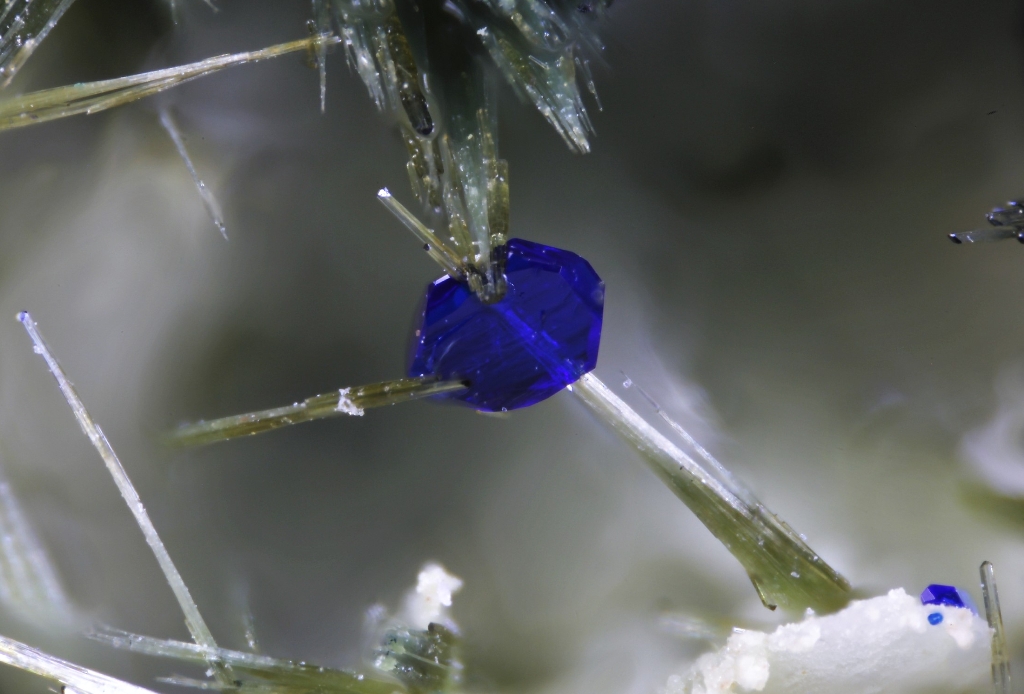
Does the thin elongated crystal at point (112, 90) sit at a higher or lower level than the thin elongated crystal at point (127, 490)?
higher

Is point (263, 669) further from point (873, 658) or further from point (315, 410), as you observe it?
point (873, 658)

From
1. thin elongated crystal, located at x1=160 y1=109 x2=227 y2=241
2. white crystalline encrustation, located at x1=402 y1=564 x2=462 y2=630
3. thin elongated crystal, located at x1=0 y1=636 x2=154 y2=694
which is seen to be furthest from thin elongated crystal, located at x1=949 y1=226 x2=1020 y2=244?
thin elongated crystal, located at x1=0 y1=636 x2=154 y2=694

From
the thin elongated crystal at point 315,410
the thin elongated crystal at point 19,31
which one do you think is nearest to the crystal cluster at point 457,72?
the thin elongated crystal at point 315,410

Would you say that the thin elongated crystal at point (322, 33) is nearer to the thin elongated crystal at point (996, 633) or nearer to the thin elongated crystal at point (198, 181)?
the thin elongated crystal at point (198, 181)

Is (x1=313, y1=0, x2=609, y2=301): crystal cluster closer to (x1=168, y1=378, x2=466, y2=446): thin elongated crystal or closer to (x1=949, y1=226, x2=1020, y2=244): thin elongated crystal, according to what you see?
(x1=168, y1=378, x2=466, y2=446): thin elongated crystal

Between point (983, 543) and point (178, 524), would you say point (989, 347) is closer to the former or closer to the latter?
point (983, 543)

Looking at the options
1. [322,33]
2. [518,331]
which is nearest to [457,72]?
[322,33]
